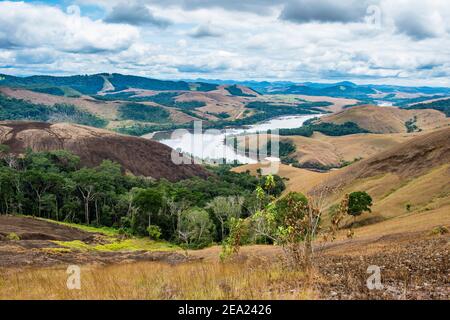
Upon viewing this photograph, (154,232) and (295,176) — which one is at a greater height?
(154,232)

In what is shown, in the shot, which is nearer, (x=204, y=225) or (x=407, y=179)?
(x=204, y=225)

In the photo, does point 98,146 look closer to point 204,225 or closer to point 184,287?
point 204,225

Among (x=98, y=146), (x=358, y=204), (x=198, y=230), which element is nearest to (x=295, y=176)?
(x=98, y=146)

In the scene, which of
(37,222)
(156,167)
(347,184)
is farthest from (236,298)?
(156,167)

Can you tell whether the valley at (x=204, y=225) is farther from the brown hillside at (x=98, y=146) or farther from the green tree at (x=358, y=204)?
the brown hillside at (x=98, y=146)

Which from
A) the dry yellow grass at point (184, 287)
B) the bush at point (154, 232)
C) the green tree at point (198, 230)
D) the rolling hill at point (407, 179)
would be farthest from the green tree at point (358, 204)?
the dry yellow grass at point (184, 287)

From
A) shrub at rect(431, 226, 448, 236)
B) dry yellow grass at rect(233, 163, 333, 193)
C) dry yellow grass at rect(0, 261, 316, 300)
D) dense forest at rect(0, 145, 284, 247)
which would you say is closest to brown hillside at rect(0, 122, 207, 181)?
dry yellow grass at rect(233, 163, 333, 193)

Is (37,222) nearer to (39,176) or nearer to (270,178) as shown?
(39,176)

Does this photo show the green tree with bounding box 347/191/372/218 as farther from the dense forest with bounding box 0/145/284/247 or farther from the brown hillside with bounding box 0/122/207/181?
the brown hillside with bounding box 0/122/207/181

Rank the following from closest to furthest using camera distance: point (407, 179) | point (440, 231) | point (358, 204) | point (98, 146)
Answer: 1. point (440, 231)
2. point (358, 204)
3. point (407, 179)
4. point (98, 146)
